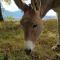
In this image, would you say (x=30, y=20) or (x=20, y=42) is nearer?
(x=30, y=20)

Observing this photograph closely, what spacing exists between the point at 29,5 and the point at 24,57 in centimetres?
95

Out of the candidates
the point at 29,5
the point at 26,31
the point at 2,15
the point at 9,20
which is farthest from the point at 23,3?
the point at 2,15

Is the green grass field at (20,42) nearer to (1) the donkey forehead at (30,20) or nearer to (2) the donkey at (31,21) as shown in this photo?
(2) the donkey at (31,21)

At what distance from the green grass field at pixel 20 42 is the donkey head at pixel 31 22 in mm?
288

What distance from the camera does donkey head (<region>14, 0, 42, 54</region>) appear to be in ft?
15.7

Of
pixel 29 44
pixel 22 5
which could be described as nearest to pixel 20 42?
pixel 22 5

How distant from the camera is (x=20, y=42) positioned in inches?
232

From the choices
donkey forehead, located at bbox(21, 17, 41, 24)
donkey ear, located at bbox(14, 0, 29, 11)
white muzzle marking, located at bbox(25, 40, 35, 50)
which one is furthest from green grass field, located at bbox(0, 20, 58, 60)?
donkey ear, located at bbox(14, 0, 29, 11)

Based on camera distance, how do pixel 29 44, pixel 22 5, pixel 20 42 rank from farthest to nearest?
pixel 20 42
pixel 22 5
pixel 29 44

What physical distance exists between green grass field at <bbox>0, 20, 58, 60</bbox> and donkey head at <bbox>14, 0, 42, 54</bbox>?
29 cm

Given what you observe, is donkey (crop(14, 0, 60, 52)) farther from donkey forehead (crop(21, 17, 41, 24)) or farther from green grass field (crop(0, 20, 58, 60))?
green grass field (crop(0, 20, 58, 60))

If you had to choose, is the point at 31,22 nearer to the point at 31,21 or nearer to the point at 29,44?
the point at 31,21

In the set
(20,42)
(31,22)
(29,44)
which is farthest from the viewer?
(20,42)

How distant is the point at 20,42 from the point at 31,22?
109cm
